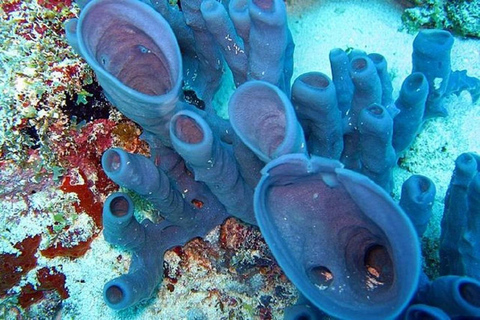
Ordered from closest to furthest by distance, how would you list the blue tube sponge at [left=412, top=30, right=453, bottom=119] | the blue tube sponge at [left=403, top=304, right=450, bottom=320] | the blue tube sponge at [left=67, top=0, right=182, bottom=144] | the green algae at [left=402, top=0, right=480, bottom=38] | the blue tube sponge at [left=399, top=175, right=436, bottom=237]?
1. the blue tube sponge at [left=403, top=304, right=450, bottom=320]
2. the blue tube sponge at [left=67, top=0, right=182, bottom=144]
3. the blue tube sponge at [left=399, top=175, right=436, bottom=237]
4. the blue tube sponge at [left=412, top=30, right=453, bottom=119]
5. the green algae at [left=402, top=0, right=480, bottom=38]

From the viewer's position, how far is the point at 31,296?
2807 millimetres

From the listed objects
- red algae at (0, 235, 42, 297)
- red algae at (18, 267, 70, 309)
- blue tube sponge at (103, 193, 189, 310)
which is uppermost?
blue tube sponge at (103, 193, 189, 310)

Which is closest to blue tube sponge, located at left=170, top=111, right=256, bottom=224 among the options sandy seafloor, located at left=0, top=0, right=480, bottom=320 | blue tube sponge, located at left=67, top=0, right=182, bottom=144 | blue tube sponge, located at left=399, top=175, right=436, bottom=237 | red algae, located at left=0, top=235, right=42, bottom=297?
blue tube sponge, located at left=67, top=0, right=182, bottom=144

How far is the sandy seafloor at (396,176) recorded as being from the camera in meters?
2.69

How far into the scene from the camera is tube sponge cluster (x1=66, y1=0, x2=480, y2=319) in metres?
1.60

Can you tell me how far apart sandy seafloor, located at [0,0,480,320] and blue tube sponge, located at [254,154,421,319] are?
89cm

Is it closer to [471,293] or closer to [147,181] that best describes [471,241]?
[471,293]

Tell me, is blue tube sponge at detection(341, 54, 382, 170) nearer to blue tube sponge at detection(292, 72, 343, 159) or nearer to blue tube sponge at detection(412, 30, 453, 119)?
blue tube sponge at detection(292, 72, 343, 159)

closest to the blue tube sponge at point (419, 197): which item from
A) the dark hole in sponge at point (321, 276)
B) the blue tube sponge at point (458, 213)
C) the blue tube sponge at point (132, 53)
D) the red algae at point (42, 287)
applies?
the blue tube sponge at point (458, 213)

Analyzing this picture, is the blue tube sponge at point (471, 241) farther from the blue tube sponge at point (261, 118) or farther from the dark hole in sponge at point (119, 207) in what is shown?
the dark hole in sponge at point (119, 207)

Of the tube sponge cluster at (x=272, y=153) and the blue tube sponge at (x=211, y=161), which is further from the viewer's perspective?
the blue tube sponge at (x=211, y=161)

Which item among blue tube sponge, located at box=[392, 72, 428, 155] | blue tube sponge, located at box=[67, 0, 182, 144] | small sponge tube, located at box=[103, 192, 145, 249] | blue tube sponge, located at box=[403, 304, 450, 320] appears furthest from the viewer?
blue tube sponge, located at box=[392, 72, 428, 155]

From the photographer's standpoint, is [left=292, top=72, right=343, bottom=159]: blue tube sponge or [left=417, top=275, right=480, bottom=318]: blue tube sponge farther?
[left=292, top=72, right=343, bottom=159]: blue tube sponge

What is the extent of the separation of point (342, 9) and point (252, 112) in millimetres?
2819
